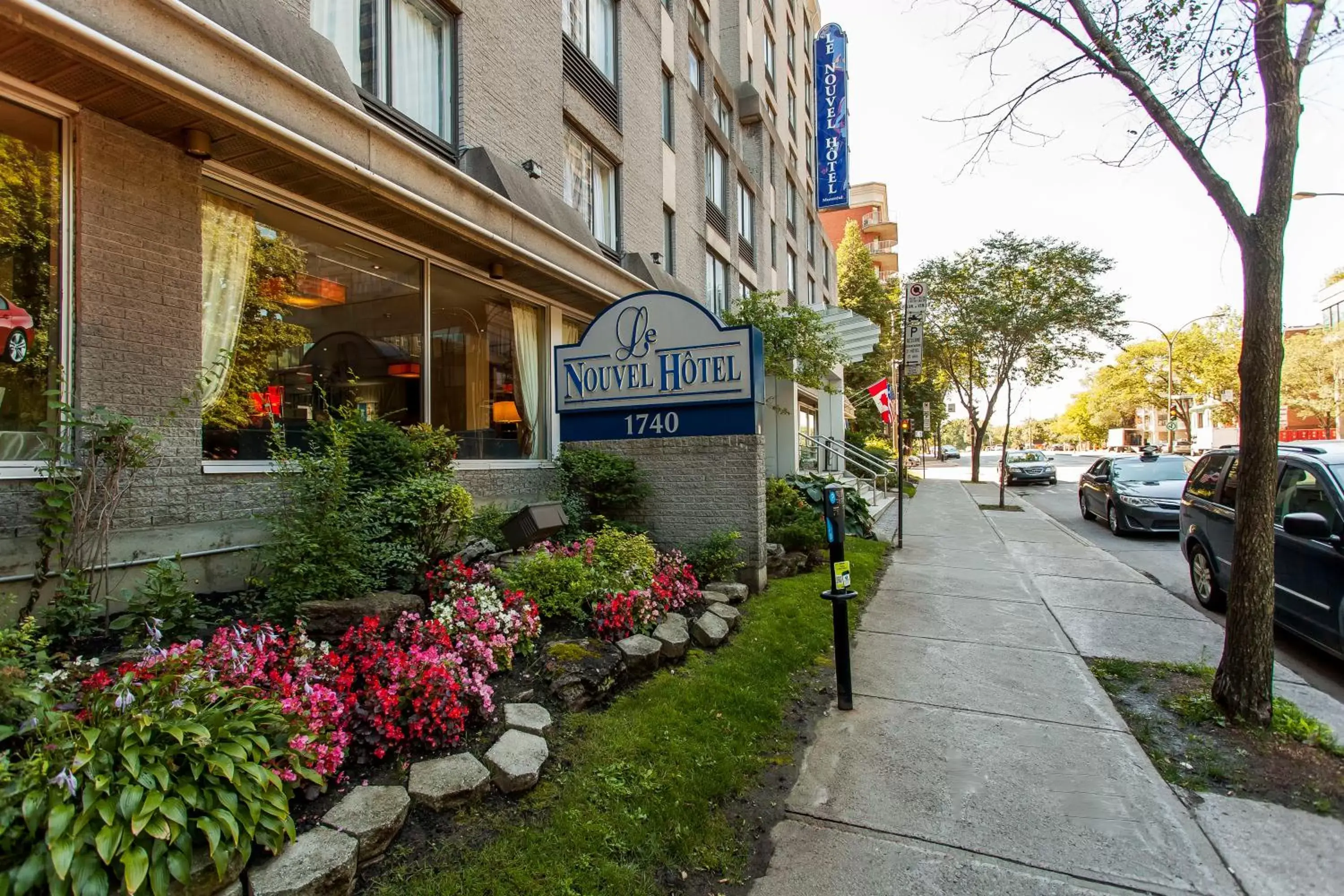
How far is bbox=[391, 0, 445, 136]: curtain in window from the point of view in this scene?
712 centimetres

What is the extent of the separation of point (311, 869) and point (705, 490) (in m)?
5.25

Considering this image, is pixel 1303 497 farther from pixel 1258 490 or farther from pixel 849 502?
pixel 849 502

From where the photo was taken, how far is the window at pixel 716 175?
17078 millimetres

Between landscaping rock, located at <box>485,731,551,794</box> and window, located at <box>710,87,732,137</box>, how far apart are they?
1689 cm

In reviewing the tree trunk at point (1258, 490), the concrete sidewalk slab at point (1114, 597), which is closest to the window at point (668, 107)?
the concrete sidewalk slab at point (1114, 597)

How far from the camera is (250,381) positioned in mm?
5340

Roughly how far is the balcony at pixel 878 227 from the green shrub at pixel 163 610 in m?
66.3

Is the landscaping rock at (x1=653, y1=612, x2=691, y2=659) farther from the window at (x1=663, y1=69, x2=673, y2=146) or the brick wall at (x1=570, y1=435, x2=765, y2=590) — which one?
the window at (x1=663, y1=69, x2=673, y2=146)

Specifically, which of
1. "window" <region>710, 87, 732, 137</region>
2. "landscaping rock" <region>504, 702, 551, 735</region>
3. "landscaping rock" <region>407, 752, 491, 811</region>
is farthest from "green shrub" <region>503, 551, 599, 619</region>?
"window" <region>710, 87, 732, 137</region>

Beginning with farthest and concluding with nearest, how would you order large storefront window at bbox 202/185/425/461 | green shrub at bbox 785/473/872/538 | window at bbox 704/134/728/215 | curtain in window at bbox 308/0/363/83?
window at bbox 704/134/728/215 → green shrub at bbox 785/473/872/538 → curtain in window at bbox 308/0/363/83 → large storefront window at bbox 202/185/425/461

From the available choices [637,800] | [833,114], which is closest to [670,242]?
[637,800]

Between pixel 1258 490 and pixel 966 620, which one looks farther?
pixel 966 620

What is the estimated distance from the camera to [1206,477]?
7559mm

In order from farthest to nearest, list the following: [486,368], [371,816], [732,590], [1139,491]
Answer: [1139,491] → [486,368] → [732,590] → [371,816]
